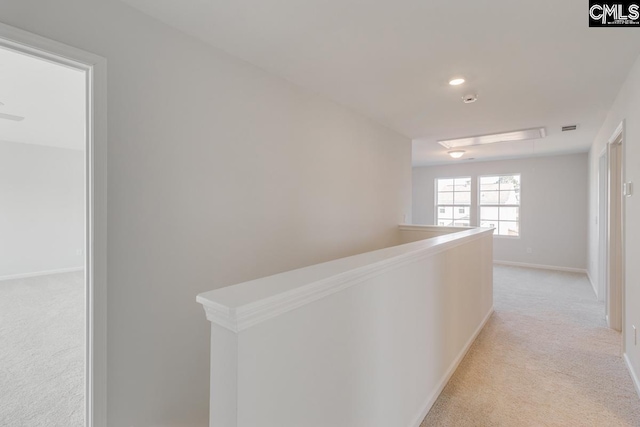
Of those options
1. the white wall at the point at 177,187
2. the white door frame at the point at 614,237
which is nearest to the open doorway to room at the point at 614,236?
the white door frame at the point at 614,237

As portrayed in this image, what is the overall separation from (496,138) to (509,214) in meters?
3.09

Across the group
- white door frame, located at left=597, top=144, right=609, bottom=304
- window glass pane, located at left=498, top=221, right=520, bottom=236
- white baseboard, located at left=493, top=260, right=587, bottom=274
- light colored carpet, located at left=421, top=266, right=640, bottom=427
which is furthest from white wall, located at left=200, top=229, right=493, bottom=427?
window glass pane, located at left=498, top=221, right=520, bottom=236

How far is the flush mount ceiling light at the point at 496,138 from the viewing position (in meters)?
4.29

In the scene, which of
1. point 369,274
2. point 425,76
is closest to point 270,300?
point 369,274

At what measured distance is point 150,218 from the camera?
1.77m

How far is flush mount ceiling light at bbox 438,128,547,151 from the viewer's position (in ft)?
A: 14.1

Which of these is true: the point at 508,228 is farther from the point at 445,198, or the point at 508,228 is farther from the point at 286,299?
the point at 286,299

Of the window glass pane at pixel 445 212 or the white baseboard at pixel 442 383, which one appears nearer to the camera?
the white baseboard at pixel 442 383

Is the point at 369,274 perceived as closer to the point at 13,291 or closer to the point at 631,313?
the point at 631,313

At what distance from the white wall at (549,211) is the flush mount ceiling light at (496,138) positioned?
2.33 m

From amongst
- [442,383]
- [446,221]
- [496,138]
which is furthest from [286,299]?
[446,221]

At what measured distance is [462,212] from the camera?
7.64 metres

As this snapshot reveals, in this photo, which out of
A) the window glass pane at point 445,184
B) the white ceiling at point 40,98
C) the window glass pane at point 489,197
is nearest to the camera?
the white ceiling at point 40,98

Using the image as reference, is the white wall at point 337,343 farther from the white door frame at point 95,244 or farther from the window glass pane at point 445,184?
the window glass pane at point 445,184
